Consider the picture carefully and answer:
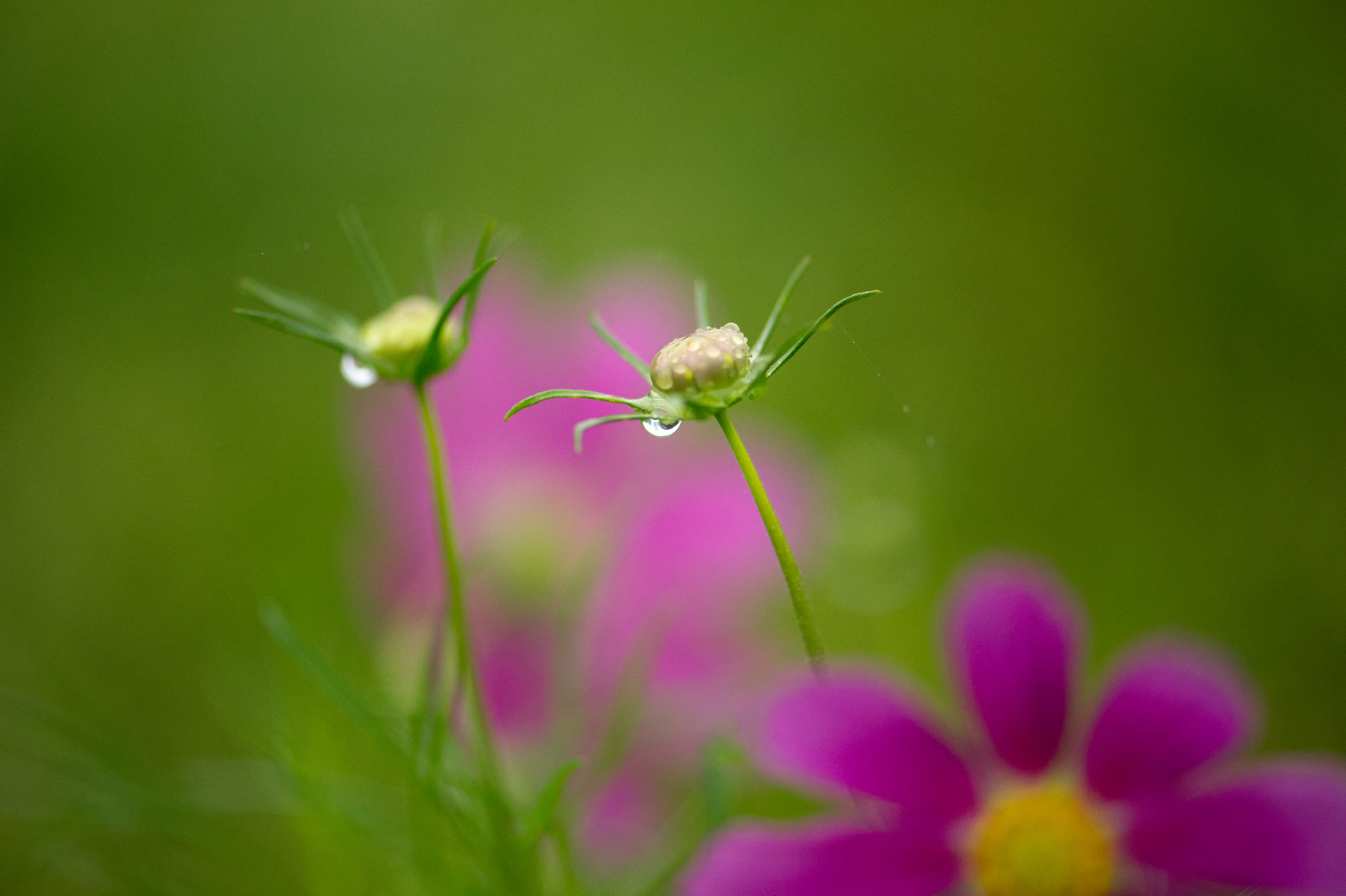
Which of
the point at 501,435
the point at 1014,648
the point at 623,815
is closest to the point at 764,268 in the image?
the point at 501,435

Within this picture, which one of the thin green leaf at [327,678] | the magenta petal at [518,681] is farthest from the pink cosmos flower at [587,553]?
the thin green leaf at [327,678]

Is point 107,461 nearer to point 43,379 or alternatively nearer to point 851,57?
point 43,379

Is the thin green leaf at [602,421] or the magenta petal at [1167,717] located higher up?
the thin green leaf at [602,421]

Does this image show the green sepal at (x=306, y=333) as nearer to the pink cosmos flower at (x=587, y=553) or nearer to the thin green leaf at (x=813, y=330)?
the thin green leaf at (x=813, y=330)

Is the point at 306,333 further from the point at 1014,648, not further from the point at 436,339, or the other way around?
the point at 1014,648

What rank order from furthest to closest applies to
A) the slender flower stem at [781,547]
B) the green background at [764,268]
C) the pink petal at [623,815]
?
the green background at [764,268] → the pink petal at [623,815] → the slender flower stem at [781,547]

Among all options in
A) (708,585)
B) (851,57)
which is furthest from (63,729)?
(851,57)

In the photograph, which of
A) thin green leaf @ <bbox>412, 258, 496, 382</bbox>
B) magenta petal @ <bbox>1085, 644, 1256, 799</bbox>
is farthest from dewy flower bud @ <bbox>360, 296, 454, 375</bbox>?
magenta petal @ <bbox>1085, 644, 1256, 799</bbox>

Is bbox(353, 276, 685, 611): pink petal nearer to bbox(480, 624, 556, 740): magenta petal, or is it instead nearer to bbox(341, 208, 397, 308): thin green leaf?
bbox(480, 624, 556, 740): magenta petal
